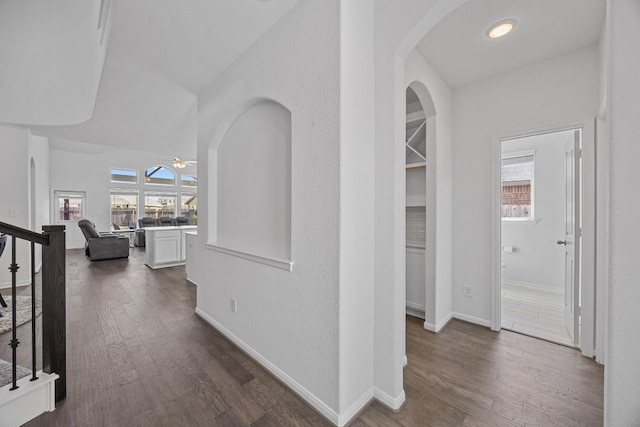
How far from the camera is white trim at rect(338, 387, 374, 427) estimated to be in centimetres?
153

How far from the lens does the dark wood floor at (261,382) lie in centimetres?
158

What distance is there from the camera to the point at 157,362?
7.06 feet

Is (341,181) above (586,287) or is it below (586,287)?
above

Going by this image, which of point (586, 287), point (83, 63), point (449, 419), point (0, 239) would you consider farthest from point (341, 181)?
point (83, 63)

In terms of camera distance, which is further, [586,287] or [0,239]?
[0,239]

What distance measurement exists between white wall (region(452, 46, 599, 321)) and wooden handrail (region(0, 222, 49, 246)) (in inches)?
145

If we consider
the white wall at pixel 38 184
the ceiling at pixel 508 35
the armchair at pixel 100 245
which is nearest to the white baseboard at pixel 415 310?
the ceiling at pixel 508 35

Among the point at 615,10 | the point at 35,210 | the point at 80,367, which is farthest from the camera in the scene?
the point at 35,210

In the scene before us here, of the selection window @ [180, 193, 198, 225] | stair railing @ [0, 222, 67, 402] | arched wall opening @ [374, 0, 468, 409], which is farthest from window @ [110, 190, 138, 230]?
arched wall opening @ [374, 0, 468, 409]

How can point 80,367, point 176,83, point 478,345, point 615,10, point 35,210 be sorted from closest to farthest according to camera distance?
point 615,10, point 80,367, point 478,345, point 176,83, point 35,210

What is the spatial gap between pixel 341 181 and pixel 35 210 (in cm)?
738

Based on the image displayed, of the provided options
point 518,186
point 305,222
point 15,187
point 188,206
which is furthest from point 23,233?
point 188,206

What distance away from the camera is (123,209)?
30.6ft

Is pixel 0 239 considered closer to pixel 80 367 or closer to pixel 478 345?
pixel 80 367
